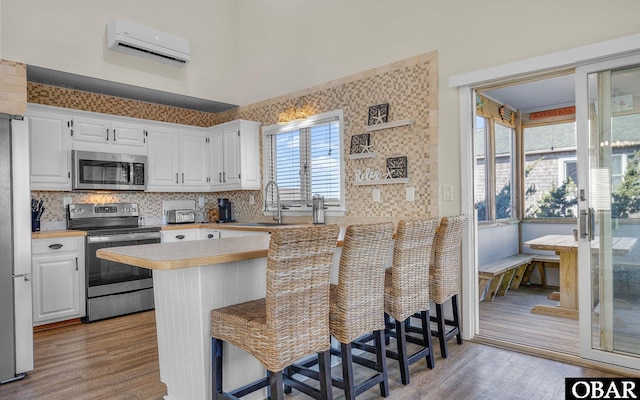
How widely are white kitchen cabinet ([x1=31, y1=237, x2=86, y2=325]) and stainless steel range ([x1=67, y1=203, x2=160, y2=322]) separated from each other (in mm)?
79

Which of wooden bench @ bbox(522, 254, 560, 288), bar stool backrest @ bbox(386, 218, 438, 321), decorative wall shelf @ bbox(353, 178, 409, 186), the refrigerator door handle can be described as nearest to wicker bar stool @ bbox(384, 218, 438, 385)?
bar stool backrest @ bbox(386, 218, 438, 321)

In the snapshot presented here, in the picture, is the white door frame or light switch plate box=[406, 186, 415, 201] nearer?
the white door frame

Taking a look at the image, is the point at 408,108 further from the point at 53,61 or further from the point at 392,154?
the point at 53,61

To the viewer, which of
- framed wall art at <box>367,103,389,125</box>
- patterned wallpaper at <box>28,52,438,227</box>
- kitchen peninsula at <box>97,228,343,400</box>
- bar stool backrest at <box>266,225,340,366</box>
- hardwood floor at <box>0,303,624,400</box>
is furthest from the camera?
framed wall art at <box>367,103,389,125</box>

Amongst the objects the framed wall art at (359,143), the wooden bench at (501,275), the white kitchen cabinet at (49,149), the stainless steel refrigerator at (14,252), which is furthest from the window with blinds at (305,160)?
the stainless steel refrigerator at (14,252)

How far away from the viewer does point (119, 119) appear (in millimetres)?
4598

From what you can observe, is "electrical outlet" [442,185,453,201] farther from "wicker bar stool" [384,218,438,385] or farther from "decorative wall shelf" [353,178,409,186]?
"wicker bar stool" [384,218,438,385]

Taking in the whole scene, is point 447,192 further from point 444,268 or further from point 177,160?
point 177,160

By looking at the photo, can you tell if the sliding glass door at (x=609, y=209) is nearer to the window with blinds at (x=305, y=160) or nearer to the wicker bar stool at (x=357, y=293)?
the wicker bar stool at (x=357, y=293)

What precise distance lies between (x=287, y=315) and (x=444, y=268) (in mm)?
1549

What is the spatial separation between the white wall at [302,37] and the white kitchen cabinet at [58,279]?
1728mm

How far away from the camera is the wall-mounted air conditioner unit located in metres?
4.12

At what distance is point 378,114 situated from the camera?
3.86 m

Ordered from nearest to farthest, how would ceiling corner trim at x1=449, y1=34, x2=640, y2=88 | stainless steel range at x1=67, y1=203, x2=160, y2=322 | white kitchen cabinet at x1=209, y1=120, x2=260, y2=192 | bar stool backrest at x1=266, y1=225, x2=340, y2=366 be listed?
bar stool backrest at x1=266, y1=225, x2=340, y2=366, ceiling corner trim at x1=449, y1=34, x2=640, y2=88, stainless steel range at x1=67, y1=203, x2=160, y2=322, white kitchen cabinet at x1=209, y1=120, x2=260, y2=192
